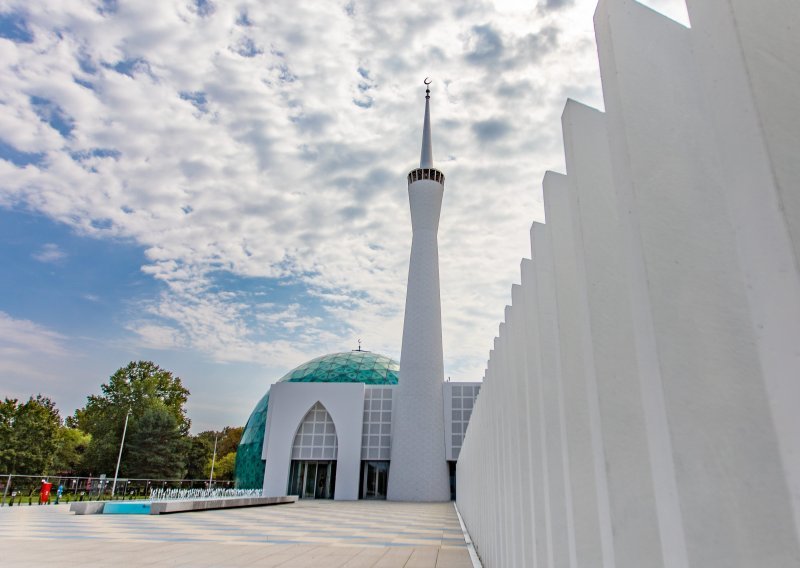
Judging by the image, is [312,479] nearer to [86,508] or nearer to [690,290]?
[86,508]

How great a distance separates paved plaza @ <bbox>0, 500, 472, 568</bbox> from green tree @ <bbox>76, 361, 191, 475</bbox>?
35346mm

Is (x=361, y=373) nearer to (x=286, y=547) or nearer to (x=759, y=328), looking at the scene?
(x=286, y=547)

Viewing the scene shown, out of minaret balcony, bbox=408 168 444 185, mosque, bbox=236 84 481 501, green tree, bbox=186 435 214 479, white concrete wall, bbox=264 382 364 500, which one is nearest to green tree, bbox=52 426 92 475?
green tree, bbox=186 435 214 479

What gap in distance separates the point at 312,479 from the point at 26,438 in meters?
21.3

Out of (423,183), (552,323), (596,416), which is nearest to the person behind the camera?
(596,416)

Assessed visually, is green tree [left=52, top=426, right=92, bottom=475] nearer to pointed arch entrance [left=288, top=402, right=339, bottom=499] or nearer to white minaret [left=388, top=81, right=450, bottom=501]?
pointed arch entrance [left=288, top=402, right=339, bottom=499]

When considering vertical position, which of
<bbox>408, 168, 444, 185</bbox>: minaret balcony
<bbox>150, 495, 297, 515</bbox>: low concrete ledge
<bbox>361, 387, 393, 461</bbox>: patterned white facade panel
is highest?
<bbox>408, 168, 444, 185</bbox>: minaret balcony

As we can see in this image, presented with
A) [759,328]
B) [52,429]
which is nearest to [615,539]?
[759,328]

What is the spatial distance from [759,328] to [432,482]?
1243 inches

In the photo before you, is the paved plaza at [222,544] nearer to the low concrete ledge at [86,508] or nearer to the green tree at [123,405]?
the low concrete ledge at [86,508]

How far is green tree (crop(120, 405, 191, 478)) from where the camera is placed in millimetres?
41625

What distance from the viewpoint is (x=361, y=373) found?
40.9m

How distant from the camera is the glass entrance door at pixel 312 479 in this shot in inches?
1249

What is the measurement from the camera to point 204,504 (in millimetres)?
16453
